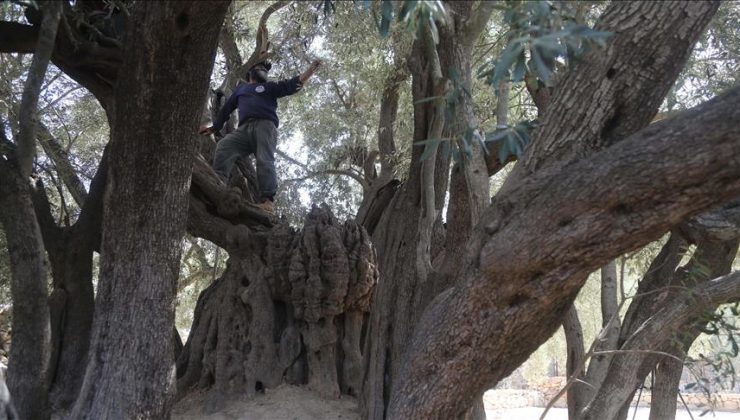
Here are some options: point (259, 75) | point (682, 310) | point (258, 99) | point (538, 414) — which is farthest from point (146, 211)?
point (538, 414)

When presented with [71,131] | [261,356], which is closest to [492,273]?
[261,356]

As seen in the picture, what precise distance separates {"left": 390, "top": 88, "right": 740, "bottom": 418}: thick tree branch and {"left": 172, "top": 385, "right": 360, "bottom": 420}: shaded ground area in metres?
2.47

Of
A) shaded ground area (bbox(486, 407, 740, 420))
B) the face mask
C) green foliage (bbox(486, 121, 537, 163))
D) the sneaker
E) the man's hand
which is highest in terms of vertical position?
the face mask

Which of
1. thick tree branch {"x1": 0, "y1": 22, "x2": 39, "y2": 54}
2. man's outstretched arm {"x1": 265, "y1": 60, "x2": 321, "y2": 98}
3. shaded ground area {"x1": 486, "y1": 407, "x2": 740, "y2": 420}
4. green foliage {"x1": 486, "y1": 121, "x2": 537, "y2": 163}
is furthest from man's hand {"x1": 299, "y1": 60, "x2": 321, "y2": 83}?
shaded ground area {"x1": 486, "y1": 407, "x2": 740, "y2": 420}

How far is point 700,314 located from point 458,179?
2041 mm

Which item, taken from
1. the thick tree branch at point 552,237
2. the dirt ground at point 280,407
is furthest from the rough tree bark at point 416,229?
the thick tree branch at point 552,237

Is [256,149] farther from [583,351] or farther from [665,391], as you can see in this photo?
[665,391]

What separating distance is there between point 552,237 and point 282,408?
3.84 metres

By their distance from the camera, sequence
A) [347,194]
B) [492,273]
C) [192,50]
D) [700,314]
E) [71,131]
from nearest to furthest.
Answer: [492,273], [192,50], [700,314], [71,131], [347,194]

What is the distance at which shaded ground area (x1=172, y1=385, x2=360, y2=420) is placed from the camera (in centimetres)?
676

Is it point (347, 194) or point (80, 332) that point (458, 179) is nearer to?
point (80, 332)

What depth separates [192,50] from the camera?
4.88 m

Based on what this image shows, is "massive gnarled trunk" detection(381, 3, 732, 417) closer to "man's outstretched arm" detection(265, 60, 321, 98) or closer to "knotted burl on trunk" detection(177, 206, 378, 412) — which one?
"knotted burl on trunk" detection(177, 206, 378, 412)

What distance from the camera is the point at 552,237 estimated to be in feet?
12.2
